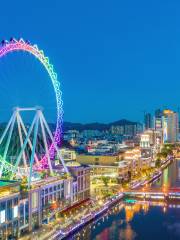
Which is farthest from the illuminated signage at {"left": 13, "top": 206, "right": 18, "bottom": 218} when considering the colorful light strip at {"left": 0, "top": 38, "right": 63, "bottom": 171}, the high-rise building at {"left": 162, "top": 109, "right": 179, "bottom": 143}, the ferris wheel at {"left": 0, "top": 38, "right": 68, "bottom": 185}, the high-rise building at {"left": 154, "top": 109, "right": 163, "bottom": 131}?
the high-rise building at {"left": 162, "top": 109, "right": 179, "bottom": 143}

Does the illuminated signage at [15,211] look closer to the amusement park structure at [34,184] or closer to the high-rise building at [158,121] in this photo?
the amusement park structure at [34,184]

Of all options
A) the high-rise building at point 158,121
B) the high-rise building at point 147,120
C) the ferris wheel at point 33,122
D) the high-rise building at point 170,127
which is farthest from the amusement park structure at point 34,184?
the high-rise building at point 147,120

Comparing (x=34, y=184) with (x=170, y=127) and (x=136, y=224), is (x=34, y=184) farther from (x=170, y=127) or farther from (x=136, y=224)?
(x=170, y=127)

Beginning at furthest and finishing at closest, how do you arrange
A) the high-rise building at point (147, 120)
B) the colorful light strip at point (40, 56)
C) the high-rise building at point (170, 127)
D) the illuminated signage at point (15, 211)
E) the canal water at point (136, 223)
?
the high-rise building at point (147, 120), the high-rise building at point (170, 127), the canal water at point (136, 223), the colorful light strip at point (40, 56), the illuminated signage at point (15, 211)

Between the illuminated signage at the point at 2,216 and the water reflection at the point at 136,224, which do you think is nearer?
the illuminated signage at the point at 2,216

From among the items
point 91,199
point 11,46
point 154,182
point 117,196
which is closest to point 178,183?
point 154,182

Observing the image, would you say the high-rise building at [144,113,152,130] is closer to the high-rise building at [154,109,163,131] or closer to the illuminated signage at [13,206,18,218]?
the high-rise building at [154,109,163,131]

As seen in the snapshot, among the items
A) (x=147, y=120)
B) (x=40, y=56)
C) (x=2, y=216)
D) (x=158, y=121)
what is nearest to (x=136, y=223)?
(x=2, y=216)

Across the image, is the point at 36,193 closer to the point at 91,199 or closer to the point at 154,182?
the point at 91,199
